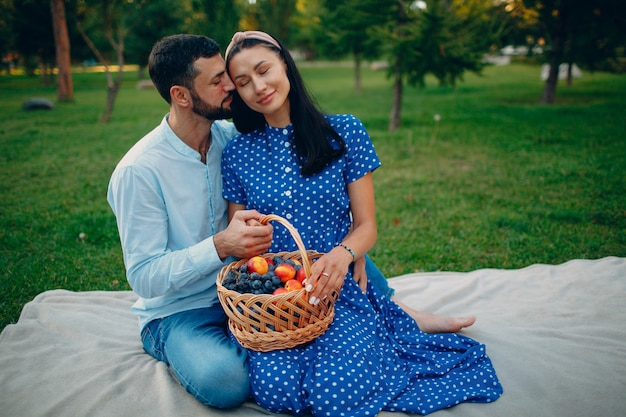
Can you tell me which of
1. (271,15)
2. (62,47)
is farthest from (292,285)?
(271,15)

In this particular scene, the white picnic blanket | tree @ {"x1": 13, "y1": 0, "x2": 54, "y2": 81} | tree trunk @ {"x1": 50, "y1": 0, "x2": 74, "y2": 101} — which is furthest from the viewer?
tree @ {"x1": 13, "y1": 0, "x2": 54, "y2": 81}

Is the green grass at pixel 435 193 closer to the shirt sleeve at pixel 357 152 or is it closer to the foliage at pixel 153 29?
the shirt sleeve at pixel 357 152

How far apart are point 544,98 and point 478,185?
333 inches

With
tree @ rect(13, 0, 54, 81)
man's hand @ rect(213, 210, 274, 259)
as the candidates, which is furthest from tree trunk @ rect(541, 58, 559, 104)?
tree @ rect(13, 0, 54, 81)

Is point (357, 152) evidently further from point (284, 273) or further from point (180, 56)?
point (180, 56)

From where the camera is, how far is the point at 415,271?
447cm

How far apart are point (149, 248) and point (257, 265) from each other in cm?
66

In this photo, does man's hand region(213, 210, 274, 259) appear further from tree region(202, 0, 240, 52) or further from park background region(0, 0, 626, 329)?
tree region(202, 0, 240, 52)

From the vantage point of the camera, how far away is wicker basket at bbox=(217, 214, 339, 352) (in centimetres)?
220

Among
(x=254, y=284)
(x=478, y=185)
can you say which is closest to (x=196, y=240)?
(x=254, y=284)

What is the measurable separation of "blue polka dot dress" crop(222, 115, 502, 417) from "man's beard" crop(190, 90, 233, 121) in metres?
0.20

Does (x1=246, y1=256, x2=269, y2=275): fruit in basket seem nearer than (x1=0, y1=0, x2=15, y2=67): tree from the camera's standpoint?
Yes

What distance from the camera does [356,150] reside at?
2.87 meters

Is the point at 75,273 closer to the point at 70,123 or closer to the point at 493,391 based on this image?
the point at 493,391
